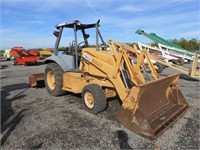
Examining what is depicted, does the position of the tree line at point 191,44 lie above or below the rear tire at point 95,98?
above

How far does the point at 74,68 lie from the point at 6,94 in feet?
9.59

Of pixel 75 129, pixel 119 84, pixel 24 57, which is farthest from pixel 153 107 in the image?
pixel 24 57

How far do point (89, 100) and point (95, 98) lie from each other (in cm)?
41

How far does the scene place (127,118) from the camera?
13.0 ft


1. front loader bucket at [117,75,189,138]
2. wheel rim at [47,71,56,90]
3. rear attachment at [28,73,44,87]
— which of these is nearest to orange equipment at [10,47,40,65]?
rear attachment at [28,73,44,87]

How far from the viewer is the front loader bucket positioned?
3.80m

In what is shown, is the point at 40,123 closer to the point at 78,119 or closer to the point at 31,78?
the point at 78,119

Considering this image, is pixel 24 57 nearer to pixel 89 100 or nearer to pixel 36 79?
pixel 36 79

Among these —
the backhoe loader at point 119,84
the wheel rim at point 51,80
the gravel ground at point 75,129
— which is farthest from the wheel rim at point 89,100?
the wheel rim at point 51,80

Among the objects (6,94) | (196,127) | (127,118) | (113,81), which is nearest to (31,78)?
(6,94)

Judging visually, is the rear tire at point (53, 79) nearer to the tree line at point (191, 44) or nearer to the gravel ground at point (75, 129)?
the gravel ground at point (75, 129)

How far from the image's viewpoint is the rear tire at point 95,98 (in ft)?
15.5

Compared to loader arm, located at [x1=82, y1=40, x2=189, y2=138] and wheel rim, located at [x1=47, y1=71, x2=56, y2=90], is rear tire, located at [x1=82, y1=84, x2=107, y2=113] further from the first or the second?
wheel rim, located at [x1=47, y1=71, x2=56, y2=90]

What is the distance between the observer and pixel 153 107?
14.6ft
